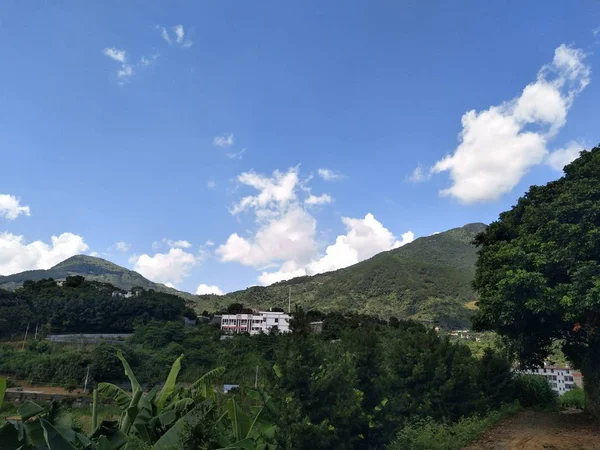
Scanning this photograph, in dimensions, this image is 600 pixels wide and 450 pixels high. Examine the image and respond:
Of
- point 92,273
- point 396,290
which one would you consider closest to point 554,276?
point 396,290

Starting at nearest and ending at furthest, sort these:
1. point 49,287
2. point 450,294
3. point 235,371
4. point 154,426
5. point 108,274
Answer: point 154,426
point 235,371
point 49,287
point 450,294
point 108,274

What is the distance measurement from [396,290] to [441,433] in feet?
268

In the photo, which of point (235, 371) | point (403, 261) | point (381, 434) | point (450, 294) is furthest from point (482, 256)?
point (403, 261)

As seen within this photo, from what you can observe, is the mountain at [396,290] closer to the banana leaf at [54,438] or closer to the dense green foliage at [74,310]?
the dense green foliage at [74,310]

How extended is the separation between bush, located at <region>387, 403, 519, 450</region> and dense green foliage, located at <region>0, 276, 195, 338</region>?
125ft

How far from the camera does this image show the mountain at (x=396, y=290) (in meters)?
77.2

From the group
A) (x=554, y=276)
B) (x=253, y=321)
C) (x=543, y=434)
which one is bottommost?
(x=543, y=434)

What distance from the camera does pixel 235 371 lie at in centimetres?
3684

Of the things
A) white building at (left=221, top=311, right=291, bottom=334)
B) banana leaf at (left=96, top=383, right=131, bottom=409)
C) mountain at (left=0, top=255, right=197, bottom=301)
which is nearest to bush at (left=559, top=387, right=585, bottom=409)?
banana leaf at (left=96, top=383, right=131, bottom=409)

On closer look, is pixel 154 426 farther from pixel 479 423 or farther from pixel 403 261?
pixel 403 261

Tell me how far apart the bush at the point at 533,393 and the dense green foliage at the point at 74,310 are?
1458 inches

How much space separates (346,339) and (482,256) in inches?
243

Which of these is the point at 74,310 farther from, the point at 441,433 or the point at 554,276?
the point at 554,276

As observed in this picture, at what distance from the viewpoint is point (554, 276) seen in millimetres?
10750
